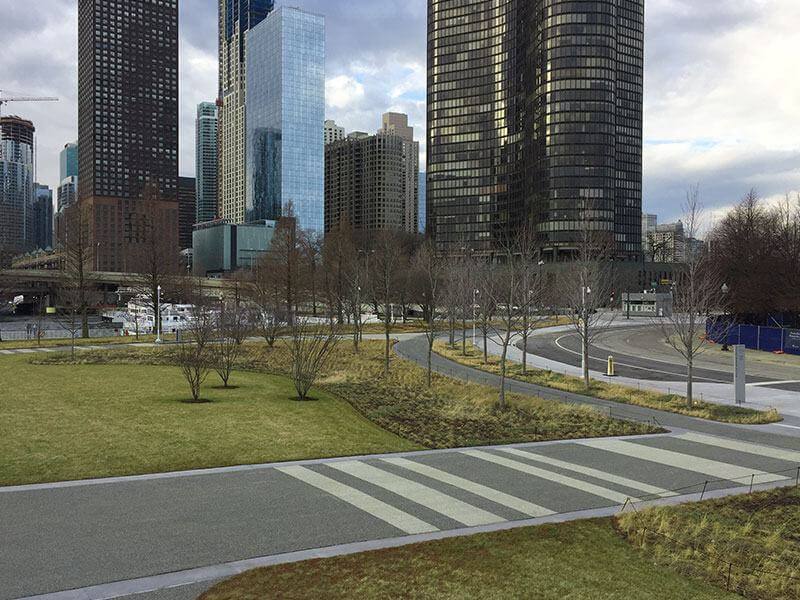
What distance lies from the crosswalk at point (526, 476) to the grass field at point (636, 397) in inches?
172

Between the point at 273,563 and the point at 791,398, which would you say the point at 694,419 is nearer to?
the point at 791,398

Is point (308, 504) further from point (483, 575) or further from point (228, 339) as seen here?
point (228, 339)

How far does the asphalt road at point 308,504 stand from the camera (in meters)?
9.65

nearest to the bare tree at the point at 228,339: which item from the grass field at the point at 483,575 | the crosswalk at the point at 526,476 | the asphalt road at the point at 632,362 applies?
the crosswalk at the point at 526,476

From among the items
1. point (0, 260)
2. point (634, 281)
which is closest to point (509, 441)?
point (0, 260)

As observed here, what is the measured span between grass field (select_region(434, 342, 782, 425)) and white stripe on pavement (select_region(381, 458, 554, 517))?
13537mm

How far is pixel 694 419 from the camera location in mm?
23531

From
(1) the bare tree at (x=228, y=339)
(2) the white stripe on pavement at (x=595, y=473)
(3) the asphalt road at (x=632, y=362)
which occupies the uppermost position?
(1) the bare tree at (x=228, y=339)

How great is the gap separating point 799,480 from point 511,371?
21142mm

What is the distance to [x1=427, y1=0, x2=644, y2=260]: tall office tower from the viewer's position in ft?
530

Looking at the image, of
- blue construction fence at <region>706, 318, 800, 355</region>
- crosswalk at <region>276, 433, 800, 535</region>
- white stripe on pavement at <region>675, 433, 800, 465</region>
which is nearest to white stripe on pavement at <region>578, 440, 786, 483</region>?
crosswalk at <region>276, 433, 800, 535</region>

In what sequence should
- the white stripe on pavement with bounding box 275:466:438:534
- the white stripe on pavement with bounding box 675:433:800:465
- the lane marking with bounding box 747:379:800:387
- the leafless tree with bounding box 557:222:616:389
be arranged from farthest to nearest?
the lane marking with bounding box 747:379:800:387 < the leafless tree with bounding box 557:222:616:389 < the white stripe on pavement with bounding box 675:433:800:465 < the white stripe on pavement with bounding box 275:466:438:534

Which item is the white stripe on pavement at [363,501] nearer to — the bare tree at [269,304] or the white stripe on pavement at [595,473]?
the white stripe on pavement at [595,473]

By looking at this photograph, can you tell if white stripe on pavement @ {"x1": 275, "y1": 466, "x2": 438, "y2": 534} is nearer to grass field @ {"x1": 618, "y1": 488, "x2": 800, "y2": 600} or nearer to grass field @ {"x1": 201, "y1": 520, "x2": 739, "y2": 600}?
grass field @ {"x1": 201, "y1": 520, "x2": 739, "y2": 600}
